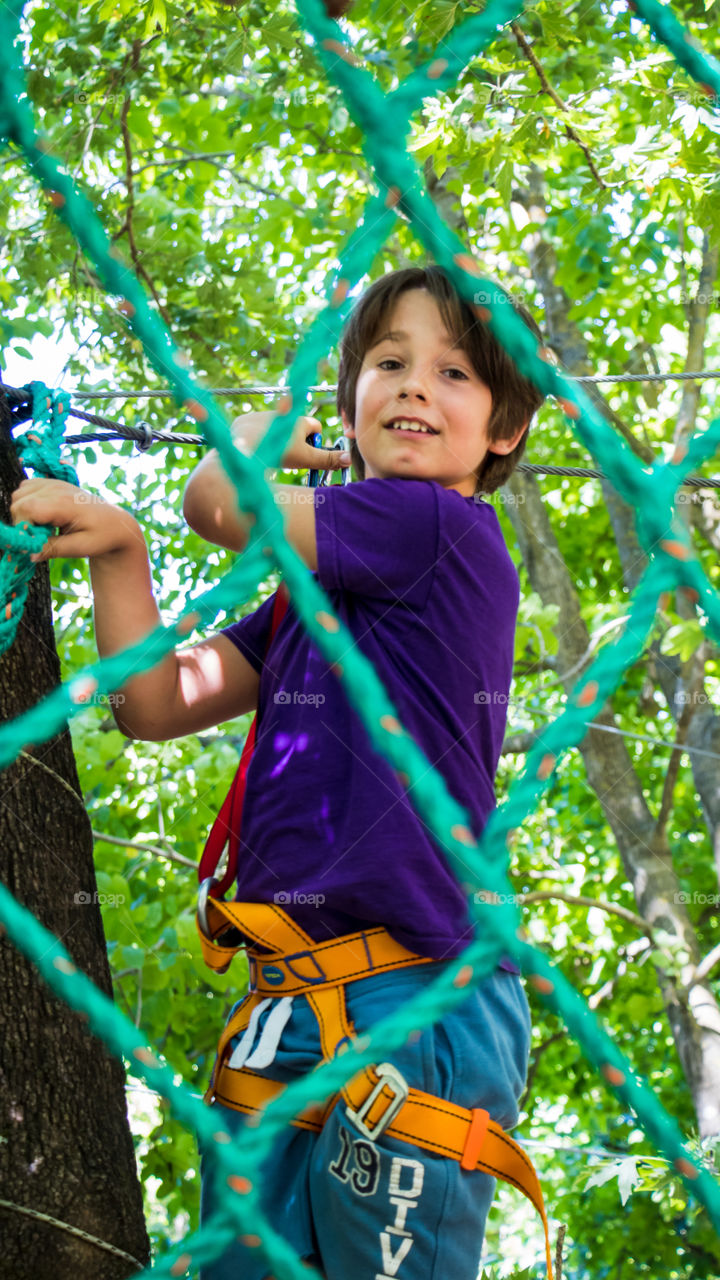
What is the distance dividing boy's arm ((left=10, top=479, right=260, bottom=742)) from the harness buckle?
0.22 meters

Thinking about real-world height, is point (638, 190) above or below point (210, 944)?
above

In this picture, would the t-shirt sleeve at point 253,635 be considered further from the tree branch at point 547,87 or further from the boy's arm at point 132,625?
the tree branch at point 547,87

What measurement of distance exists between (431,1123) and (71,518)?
2.32ft

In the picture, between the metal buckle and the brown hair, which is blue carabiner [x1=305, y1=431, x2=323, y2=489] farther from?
the metal buckle

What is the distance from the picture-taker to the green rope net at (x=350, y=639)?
569mm

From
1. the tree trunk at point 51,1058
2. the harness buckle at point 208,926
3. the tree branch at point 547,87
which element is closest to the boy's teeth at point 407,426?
the tree trunk at point 51,1058

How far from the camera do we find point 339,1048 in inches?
46.1

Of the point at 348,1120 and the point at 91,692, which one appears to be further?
the point at 348,1120

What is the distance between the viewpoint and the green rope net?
0.57 metres

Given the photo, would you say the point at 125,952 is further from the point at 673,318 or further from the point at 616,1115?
the point at 616,1115

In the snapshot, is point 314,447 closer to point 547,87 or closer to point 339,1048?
point 339,1048

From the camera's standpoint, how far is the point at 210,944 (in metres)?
1.36

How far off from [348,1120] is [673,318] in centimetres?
477

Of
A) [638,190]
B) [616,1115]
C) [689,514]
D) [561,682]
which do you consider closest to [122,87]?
[638,190]
